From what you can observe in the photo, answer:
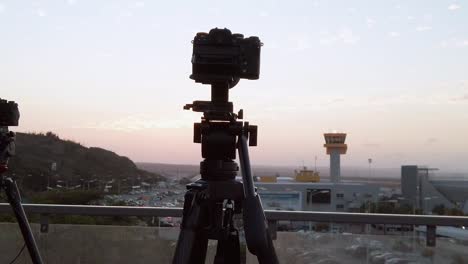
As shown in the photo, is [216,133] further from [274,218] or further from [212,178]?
[274,218]

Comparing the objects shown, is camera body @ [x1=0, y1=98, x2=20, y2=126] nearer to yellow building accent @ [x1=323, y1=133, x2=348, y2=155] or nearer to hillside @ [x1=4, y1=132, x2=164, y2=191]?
hillside @ [x1=4, y1=132, x2=164, y2=191]

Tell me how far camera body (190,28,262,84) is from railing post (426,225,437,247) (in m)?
1.82

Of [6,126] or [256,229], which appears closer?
[256,229]

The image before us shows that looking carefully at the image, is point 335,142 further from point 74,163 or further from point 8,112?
point 8,112

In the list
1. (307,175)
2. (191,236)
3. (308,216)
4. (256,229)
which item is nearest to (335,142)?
(307,175)

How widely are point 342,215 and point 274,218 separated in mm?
427

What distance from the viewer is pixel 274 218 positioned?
10.7ft

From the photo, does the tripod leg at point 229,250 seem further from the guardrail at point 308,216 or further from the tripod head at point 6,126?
the tripod head at point 6,126

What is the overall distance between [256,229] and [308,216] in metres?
1.53

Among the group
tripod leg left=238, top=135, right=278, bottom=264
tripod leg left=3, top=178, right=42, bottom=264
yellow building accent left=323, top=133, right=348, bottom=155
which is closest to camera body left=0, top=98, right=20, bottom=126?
tripod leg left=3, top=178, right=42, bottom=264

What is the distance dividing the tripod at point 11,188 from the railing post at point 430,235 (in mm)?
2357

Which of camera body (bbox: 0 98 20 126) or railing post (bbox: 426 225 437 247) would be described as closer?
camera body (bbox: 0 98 20 126)

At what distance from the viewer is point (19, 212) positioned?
2.92m

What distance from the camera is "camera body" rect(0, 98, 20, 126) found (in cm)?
268
